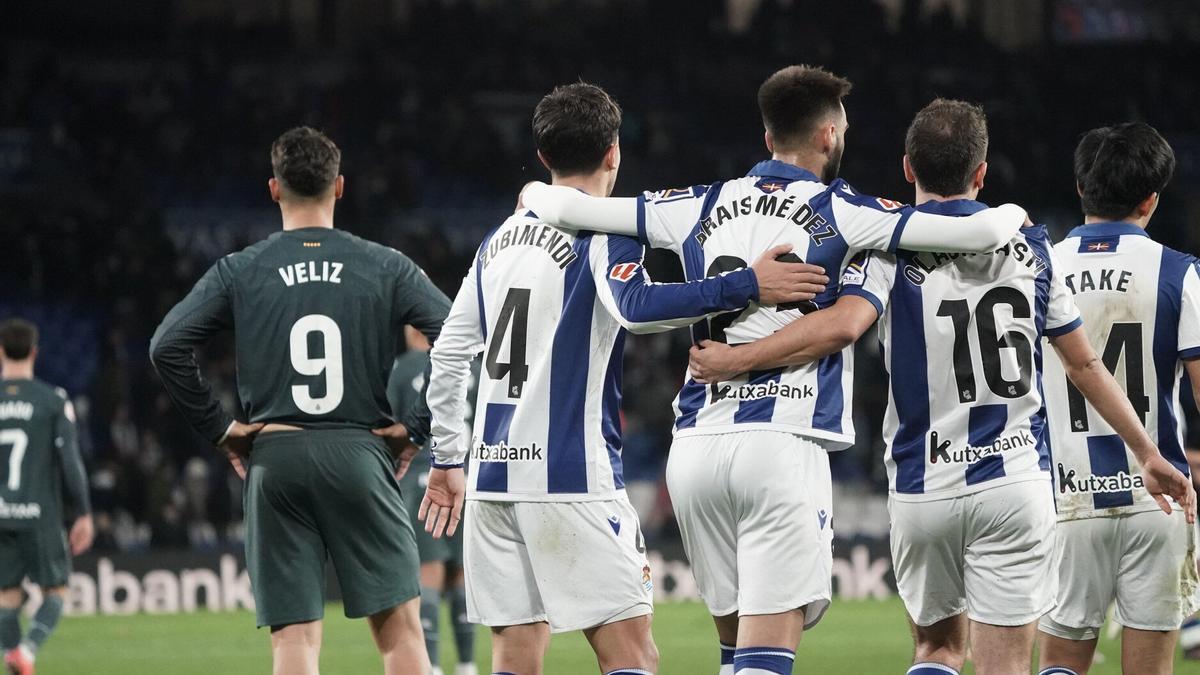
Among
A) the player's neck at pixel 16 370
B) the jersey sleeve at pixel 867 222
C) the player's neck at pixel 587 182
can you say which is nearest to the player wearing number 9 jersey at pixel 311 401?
the player's neck at pixel 587 182

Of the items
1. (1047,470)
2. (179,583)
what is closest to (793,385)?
(1047,470)

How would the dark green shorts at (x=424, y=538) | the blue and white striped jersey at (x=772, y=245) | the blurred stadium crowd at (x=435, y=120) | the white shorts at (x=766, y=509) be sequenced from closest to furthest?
the white shorts at (x=766, y=509), the blue and white striped jersey at (x=772, y=245), the dark green shorts at (x=424, y=538), the blurred stadium crowd at (x=435, y=120)

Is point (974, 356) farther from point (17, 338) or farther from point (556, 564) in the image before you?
point (17, 338)

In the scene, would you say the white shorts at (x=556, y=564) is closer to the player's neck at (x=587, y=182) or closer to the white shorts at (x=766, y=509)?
the white shorts at (x=766, y=509)

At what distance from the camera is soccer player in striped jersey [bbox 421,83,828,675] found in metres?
4.43

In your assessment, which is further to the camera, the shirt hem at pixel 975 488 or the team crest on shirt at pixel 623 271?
the shirt hem at pixel 975 488

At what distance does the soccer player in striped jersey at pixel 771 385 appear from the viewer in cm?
424

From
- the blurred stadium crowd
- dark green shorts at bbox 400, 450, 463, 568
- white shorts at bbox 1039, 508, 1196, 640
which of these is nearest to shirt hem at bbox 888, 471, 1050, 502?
white shorts at bbox 1039, 508, 1196, 640

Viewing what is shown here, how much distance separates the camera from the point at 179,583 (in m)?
14.4

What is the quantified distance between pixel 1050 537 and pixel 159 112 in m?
17.8

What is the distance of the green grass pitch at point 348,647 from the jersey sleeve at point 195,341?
13.8 feet

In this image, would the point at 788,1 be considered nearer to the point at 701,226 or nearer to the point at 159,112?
the point at 159,112

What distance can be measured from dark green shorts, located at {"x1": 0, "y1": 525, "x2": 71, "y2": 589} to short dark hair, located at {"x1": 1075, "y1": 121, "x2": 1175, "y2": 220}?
6.83 meters

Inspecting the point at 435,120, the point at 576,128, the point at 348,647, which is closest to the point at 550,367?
the point at 576,128
